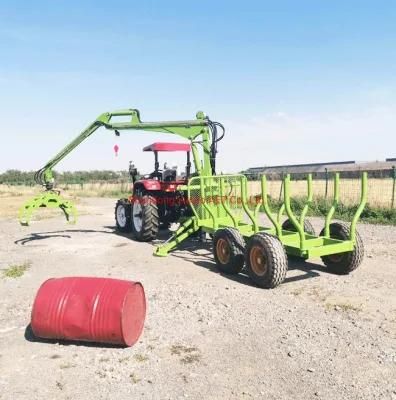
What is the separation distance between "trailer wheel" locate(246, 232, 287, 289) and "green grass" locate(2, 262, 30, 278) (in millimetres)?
3978

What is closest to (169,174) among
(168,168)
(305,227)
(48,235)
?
(168,168)

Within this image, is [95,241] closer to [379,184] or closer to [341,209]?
[341,209]

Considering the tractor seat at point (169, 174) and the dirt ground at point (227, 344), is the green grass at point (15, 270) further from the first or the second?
the tractor seat at point (169, 174)

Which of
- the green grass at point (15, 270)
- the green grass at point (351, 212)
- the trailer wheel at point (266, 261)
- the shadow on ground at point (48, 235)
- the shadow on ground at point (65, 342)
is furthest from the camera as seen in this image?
the green grass at point (351, 212)

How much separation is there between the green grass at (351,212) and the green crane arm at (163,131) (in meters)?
6.09

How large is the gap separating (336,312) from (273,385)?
1878mm

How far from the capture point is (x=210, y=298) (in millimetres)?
5672

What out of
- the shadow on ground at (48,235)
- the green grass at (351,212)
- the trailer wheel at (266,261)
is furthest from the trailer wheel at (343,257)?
the shadow on ground at (48,235)

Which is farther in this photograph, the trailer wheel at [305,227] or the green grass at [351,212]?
the green grass at [351,212]

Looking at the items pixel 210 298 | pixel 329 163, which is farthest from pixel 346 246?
pixel 329 163

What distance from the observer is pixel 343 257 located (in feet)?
21.9

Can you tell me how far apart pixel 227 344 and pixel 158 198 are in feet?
21.5

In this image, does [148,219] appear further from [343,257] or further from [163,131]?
[343,257]

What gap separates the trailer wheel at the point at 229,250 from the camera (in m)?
6.66
